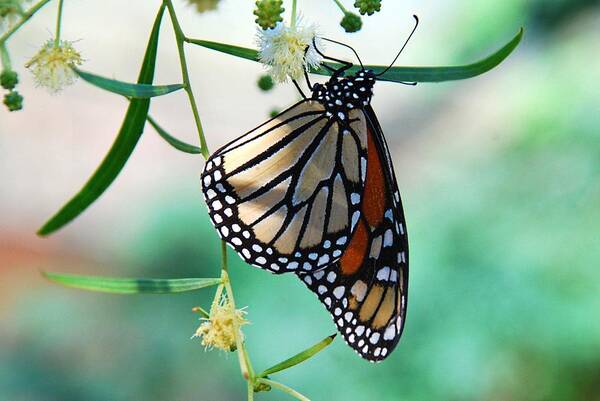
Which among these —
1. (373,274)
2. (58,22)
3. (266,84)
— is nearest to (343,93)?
(266,84)

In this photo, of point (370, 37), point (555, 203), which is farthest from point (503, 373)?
point (370, 37)

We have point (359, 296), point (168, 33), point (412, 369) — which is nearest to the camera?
point (359, 296)

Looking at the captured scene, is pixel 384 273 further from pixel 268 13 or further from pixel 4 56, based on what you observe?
pixel 4 56

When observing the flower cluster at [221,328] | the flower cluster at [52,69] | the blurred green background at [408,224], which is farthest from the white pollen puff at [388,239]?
the blurred green background at [408,224]

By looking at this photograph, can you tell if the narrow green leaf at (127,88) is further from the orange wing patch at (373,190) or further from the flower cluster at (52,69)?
the orange wing patch at (373,190)

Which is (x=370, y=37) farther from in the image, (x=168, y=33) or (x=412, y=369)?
(x=412, y=369)

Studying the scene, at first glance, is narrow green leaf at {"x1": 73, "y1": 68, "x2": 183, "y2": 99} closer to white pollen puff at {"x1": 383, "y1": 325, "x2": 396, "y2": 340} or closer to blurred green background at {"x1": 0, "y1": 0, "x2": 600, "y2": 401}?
white pollen puff at {"x1": 383, "y1": 325, "x2": 396, "y2": 340}

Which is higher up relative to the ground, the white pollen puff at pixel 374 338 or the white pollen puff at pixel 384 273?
the white pollen puff at pixel 384 273
